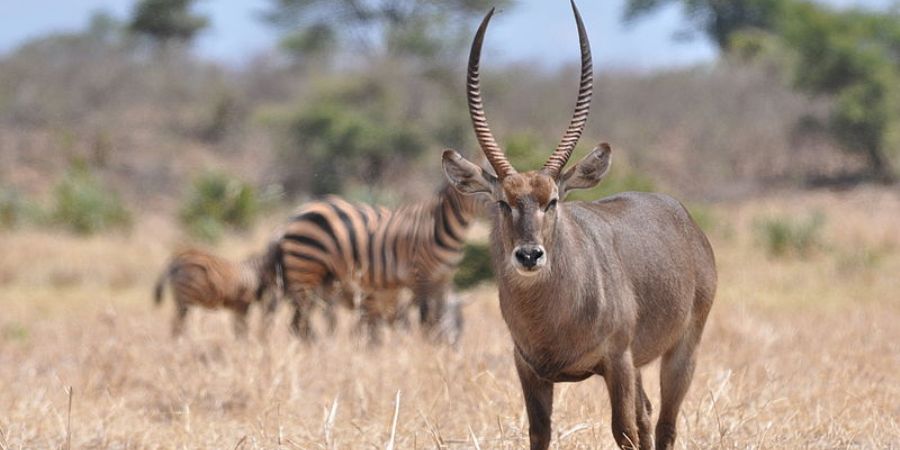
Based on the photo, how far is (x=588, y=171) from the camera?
205 inches

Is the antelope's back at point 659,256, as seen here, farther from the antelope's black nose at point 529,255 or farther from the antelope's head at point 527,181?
the antelope's black nose at point 529,255

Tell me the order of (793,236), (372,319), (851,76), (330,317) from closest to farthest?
(372,319)
(330,317)
(793,236)
(851,76)

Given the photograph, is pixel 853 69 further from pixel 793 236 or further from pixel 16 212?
pixel 16 212

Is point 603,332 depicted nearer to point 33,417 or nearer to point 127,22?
point 33,417

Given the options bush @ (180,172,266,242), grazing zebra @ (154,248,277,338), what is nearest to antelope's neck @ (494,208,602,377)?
grazing zebra @ (154,248,277,338)

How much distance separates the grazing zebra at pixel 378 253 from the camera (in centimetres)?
1027

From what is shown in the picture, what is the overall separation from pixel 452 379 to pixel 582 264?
7.09 ft

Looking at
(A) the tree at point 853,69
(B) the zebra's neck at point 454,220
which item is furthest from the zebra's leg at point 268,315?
(A) the tree at point 853,69

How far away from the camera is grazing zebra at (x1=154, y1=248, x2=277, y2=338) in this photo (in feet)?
36.5

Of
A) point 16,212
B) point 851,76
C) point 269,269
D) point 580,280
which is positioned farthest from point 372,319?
point 851,76

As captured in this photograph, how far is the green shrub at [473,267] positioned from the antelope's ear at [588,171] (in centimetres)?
805

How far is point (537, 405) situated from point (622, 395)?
40 centimetres

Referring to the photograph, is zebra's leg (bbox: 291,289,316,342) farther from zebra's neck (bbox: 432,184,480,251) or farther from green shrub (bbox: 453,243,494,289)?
green shrub (bbox: 453,243,494,289)

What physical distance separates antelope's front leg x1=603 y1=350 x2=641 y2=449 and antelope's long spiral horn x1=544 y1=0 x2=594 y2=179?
0.86 m
